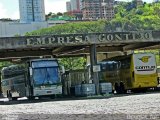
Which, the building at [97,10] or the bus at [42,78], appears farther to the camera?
the building at [97,10]

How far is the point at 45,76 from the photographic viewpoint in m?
34.2

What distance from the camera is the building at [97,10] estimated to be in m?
179

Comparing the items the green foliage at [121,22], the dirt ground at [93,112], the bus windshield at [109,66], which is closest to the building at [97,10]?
the green foliage at [121,22]

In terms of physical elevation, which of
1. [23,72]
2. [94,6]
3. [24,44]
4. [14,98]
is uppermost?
[94,6]

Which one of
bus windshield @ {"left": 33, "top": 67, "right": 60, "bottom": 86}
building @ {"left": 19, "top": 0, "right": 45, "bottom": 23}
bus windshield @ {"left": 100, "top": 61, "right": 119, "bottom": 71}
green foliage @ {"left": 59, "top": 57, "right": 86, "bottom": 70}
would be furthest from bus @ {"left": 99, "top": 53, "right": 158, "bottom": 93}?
building @ {"left": 19, "top": 0, "right": 45, "bottom": 23}

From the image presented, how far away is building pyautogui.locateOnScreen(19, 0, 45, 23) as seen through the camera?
18100 centimetres

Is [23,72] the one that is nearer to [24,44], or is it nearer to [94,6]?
[24,44]

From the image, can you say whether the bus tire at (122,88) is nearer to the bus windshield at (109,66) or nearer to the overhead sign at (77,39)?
the bus windshield at (109,66)

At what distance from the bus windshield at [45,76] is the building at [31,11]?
146m

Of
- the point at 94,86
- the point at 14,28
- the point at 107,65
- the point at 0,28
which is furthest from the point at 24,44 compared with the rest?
the point at 14,28

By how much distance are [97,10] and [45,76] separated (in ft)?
495

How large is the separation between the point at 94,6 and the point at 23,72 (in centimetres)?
15414

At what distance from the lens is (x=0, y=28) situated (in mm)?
109562

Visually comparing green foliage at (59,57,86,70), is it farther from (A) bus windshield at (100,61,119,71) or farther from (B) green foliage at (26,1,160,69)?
(A) bus windshield at (100,61,119,71)
